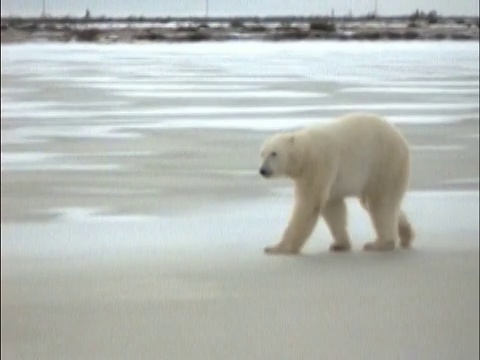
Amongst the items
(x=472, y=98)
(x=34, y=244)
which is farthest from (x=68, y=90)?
(x=34, y=244)

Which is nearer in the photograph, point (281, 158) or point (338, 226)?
point (281, 158)

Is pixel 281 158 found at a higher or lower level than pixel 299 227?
higher

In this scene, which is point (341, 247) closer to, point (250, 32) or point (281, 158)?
point (281, 158)

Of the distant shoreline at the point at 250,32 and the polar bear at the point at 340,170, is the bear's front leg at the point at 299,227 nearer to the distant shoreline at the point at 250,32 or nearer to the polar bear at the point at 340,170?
the polar bear at the point at 340,170

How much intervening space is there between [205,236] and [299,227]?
0.84ft

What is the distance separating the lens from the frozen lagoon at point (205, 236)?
1638 millimetres

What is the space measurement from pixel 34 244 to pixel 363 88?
8.13 ft

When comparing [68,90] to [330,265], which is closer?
[330,265]

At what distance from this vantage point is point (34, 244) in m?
2.11

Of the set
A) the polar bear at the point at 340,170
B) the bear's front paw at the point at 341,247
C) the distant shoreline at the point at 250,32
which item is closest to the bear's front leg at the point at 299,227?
the polar bear at the point at 340,170

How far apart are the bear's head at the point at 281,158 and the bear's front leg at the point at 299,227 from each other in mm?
59

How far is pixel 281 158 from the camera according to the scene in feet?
6.36

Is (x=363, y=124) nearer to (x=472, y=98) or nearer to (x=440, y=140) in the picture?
(x=440, y=140)

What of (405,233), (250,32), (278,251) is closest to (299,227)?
(278,251)
